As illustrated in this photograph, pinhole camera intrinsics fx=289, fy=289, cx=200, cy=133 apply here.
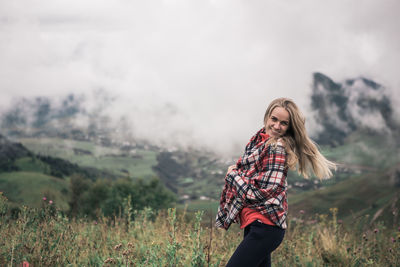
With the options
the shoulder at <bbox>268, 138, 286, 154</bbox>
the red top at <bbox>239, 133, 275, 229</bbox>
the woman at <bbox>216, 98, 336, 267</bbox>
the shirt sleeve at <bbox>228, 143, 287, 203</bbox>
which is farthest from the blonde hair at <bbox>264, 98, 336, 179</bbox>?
the red top at <bbox>239, 133, 275, 229</bbox>

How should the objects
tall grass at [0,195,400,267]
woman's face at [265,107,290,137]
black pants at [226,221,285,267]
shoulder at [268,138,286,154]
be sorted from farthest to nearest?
tall grass at [0,195,400,267] < woman's face at [265,107,290,137] < shoulder at [268,138,286,154] < black pants at [226,221,285,267]

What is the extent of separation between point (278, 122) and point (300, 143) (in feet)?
1.19

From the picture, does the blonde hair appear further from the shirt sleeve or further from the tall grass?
the tall grass

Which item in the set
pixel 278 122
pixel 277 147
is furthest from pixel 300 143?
pixel 277 147

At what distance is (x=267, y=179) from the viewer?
2824 millimetres

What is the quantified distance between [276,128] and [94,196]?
7348cm

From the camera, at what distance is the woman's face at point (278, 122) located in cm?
317

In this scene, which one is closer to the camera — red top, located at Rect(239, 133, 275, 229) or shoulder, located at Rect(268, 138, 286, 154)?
red top, located at Rect(239, 133, 275, 229)

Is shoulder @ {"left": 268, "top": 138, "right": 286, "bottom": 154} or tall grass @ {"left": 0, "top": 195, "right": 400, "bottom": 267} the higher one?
shoulder @ {"left": 268, "top": 138, "right": 286, "bottom": 154}

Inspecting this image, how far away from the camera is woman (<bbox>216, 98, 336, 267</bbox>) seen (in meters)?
2.76

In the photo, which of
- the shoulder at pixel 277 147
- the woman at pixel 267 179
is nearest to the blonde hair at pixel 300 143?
the woman at pixel 267 179

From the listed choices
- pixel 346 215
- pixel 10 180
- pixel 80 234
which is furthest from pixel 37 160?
pixel 80 234

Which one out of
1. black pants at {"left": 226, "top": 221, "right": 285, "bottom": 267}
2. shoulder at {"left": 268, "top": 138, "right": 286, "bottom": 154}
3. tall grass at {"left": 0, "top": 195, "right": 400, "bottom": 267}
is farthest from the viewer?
tall grass at {"left": 0, "top": 195, "right": 400, "bottom": 267}

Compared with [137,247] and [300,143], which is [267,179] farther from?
[137,247]
